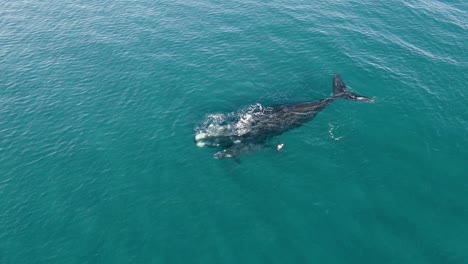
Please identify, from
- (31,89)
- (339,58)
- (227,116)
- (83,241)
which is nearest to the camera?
(83,241)

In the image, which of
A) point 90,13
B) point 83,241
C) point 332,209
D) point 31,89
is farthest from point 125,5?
point 332,209

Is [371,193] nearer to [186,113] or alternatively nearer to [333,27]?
[186,113]

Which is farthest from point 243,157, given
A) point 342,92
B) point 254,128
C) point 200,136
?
point 342,92

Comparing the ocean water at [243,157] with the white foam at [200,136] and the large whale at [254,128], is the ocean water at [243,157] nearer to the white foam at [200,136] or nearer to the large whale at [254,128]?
the large whale at [254,128]

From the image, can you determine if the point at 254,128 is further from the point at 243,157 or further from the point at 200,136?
the point at 200,136

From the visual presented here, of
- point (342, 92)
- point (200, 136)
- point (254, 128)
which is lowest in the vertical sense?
point (200, 136)

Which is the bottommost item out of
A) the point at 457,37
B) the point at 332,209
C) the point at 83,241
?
the point at 83,241
